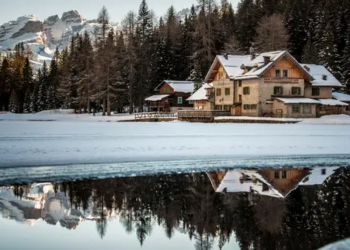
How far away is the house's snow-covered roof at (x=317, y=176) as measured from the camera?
1344 cm

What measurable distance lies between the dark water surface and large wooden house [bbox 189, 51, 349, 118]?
47.2m

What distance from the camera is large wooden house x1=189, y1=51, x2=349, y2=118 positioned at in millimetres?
60062

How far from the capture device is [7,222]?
29.0 ft

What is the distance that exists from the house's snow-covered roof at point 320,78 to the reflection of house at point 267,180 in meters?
50.9

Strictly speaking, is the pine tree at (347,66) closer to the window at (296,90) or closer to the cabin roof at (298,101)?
the window at (296,90)

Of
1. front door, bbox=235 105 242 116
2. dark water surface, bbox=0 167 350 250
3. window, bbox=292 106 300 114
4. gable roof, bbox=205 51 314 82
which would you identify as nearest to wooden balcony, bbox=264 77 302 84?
gable roof, bbox=205 51 314 82

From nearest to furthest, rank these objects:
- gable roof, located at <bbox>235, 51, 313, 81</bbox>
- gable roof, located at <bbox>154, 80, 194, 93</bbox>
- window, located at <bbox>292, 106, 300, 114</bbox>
Result: window, located at <bbox>292, 106, 300, 114</bbox>
gable roof, located at <bbox>235, 51, 313, 81</bbox>
gable roof, located at <bbox>154, 80, 194, 93</bbox>

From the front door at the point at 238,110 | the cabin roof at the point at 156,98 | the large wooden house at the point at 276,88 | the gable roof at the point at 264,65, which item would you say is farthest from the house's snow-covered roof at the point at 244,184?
the cabin roof at the point at 156,98

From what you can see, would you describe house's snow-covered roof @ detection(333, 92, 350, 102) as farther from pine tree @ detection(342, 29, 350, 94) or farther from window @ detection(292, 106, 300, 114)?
window @ detection(292, 106, 300, 114)

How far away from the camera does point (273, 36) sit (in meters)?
82.4

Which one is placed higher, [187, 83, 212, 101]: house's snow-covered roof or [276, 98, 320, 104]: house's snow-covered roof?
[187, 83, 212, 101]: house's snow-covered roof

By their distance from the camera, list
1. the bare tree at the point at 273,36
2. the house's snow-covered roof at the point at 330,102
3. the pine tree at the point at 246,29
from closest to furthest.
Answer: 1. the house's snow-covered roof at the point at 330,102
2. the bare tree at the point at 273,36
3. the pine tree at the point at 246,29

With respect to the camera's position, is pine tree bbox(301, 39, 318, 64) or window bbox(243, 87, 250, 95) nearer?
window bbox(243, 87, 250, 95)

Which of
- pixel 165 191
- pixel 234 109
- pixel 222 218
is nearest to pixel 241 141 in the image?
pixel 165 191
